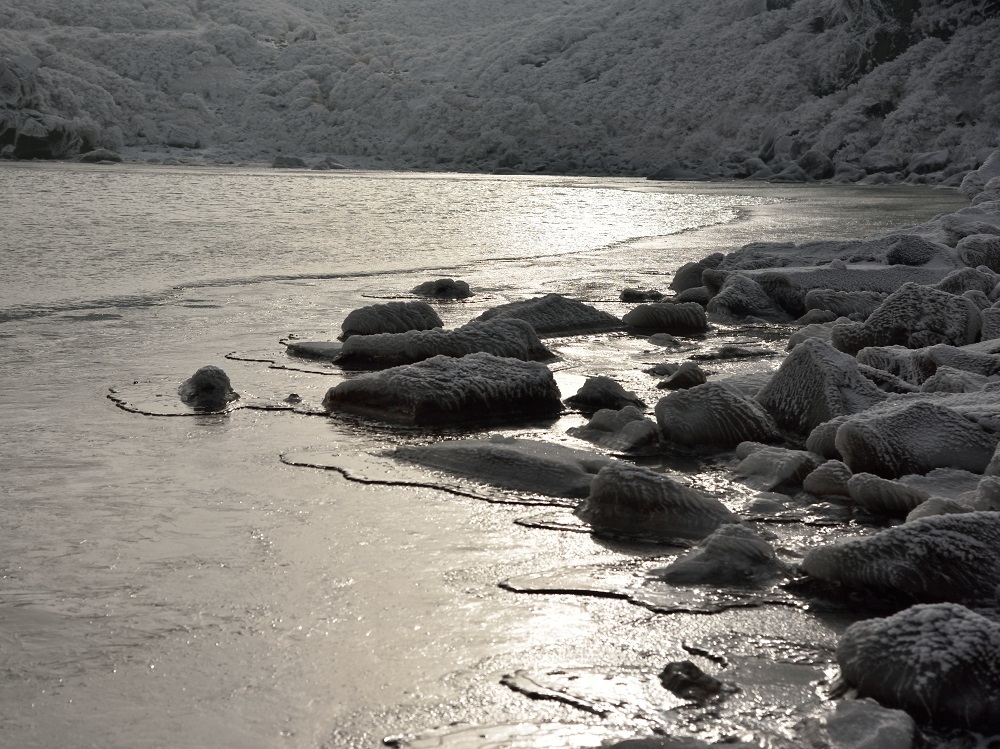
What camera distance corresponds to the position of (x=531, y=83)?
40844 millimetres

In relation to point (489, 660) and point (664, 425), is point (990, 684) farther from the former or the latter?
point (664, 425)

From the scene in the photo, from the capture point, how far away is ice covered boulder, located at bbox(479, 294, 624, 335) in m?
5.23

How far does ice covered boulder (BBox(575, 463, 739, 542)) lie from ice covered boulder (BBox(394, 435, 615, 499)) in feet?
0.61

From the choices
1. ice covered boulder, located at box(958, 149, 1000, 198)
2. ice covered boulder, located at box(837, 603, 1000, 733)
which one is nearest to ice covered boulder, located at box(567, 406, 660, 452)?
ice covered boulder, located at box(837, 603, 1000, 733)

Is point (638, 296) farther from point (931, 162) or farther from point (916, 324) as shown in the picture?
point (931, 162)

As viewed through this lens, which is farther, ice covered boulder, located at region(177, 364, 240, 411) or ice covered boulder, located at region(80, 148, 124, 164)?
ice covered boulder, located at region(80, 148, 124, 164)

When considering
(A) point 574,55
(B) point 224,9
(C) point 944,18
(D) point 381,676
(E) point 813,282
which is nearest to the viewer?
(D) point 381,676

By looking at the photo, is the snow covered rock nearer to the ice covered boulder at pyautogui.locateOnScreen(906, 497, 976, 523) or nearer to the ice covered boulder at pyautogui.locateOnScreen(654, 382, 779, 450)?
the ice covered boulder at pyautogui.locateOnScreen(906, 497, 976, 523)

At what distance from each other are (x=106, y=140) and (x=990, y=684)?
39371 millimetres

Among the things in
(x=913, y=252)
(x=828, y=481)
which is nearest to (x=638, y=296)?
(x=913, y=252)

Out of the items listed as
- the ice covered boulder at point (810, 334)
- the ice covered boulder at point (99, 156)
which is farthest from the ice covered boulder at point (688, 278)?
the ice covered boulder at point (99, 156)

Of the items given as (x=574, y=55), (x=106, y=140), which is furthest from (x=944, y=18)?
(x=106, y=140)

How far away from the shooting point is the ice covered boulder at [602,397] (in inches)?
146

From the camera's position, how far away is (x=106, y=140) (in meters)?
37.8
